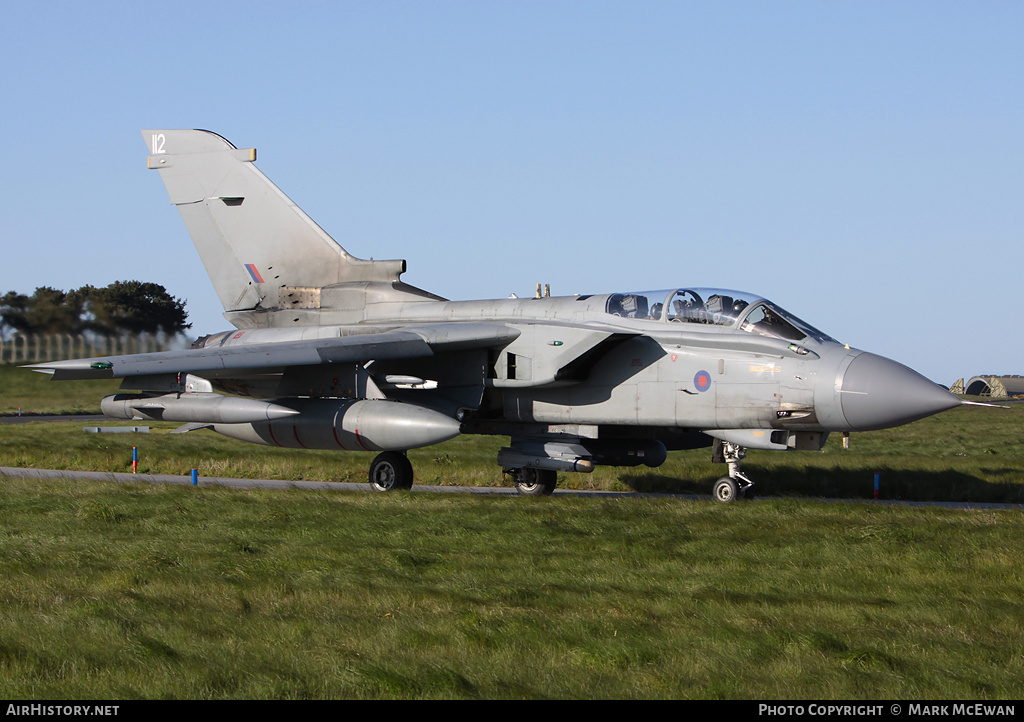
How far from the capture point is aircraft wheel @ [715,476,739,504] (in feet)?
47.2

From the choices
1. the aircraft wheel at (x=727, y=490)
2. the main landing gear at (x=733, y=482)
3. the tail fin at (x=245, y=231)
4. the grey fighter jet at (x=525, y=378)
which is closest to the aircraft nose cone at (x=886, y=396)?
the grey fighter jet at (x=525, y=378)

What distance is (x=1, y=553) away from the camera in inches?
362

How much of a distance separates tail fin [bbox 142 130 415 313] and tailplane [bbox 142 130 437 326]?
0.8 inches

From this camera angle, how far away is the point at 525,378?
589 inches

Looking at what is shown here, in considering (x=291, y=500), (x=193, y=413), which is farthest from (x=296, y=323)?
(x=291, y=500)

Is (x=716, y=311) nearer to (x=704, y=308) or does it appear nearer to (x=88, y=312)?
(x=704, y=308)

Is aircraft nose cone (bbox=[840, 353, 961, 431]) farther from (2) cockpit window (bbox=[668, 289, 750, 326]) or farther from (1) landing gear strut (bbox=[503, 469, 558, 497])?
(1) landing gear strut (bbox=[503, 469, 558, 497])

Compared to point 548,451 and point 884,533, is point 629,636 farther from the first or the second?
point 548,451

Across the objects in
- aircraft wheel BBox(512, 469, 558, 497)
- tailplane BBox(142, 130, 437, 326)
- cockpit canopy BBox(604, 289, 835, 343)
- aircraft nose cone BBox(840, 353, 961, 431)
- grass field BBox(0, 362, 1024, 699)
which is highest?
tailplane BBox(142, 130, 437, 326)

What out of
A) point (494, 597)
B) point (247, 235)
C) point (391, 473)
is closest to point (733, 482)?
point (391, 473)

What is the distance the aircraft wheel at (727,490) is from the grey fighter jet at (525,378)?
21mm

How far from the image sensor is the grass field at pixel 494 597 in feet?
18.7

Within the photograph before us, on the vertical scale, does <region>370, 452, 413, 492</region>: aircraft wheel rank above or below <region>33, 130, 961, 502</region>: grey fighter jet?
below

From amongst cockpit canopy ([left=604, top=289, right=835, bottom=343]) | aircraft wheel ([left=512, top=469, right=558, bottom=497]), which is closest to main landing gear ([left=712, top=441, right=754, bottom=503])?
cockpit canopy ([left=604, top=289, right=835, bottom=343])
